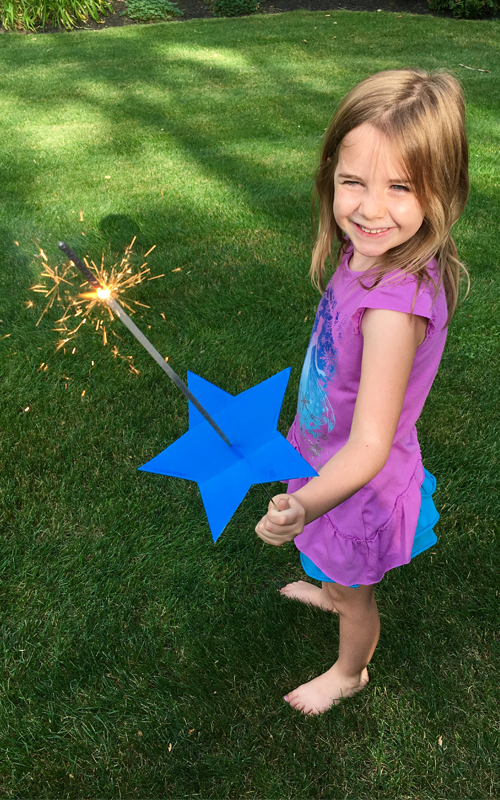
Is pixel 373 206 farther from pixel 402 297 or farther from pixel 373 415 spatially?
pixel 373 415

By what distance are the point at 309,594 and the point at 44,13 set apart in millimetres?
10870

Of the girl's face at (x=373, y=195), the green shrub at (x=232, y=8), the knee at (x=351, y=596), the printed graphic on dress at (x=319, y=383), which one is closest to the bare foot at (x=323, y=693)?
the knee at (x=351, y=596)

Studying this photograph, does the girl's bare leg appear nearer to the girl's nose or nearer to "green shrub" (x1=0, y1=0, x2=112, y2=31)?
the girl's nose

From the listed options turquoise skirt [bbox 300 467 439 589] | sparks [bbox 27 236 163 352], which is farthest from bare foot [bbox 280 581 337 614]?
sparks [bbox 27 236 163 352]

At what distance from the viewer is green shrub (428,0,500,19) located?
33.3 feet

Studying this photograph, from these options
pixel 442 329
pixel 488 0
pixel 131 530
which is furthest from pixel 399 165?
pixel 488 0

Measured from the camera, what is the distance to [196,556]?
2.37 m

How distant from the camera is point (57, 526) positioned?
8.08ft

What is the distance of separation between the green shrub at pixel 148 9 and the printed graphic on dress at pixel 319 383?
1105cm

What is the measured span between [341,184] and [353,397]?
48cm

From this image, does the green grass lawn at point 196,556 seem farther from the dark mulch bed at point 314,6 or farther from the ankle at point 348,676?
the dark mulch bed at point 314,6

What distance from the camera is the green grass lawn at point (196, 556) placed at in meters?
1.80

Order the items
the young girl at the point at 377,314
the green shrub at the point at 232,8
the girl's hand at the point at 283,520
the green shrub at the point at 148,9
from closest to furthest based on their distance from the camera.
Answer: the girl's hand at the point at 283,520 → the young girl at the point at 377,314 → the green shrub at the point at 148,9 → the green shrub at the point at 232,8

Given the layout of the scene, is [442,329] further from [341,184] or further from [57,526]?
[57,526]
